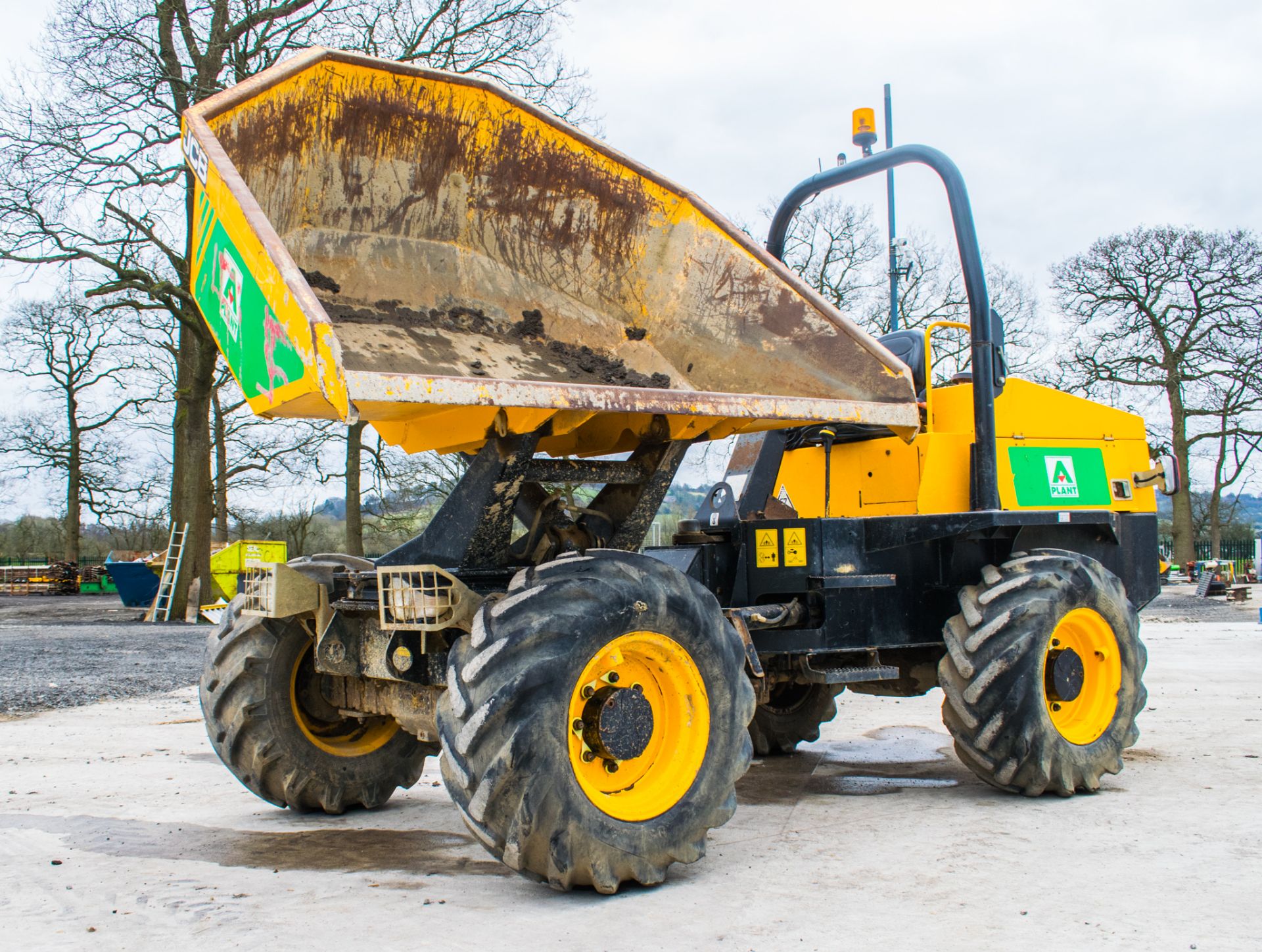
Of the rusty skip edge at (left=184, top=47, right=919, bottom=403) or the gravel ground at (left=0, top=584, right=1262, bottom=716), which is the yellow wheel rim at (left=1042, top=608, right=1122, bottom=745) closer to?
the rusty skip edge at (left=184, top=47, right=919, bottom=403)

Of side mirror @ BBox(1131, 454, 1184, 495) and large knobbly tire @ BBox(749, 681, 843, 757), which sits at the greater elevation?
side mirror @ BBox(1131, 454, 1184, 495)

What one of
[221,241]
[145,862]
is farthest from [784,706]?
[221,241]

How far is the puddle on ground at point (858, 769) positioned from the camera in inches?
228

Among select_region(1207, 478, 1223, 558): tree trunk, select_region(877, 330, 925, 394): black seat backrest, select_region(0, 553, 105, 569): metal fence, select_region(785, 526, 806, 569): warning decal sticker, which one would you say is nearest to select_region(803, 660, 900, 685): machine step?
select_region(785, 526, 806, 569): warning decal sticker

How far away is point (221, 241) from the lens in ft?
14.0

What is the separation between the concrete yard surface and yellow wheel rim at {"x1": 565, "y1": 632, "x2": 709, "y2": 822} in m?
0.32

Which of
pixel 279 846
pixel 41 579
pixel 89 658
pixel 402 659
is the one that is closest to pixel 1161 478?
pixel 402 659

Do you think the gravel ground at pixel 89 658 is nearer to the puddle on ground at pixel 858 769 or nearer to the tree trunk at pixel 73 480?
the puddle on ground at pixel 858 769

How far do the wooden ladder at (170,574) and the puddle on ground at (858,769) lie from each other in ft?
50.9

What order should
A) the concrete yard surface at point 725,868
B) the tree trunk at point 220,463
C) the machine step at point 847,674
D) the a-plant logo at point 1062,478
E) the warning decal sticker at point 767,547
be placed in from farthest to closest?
1. the tree trunk at point 220,463
2. the a-plant logo at point 1062,478
3. the warning decal sticker at point 767,547
4. the machine step at point 847,674
5. the concrete yard surface at point 725,868

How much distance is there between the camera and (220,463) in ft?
92.6

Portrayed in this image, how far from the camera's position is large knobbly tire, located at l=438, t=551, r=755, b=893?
3668 mm

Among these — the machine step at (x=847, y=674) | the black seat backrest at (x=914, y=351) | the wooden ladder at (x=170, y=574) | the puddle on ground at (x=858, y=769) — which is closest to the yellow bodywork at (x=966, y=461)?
the black seat backrest at (x=914, y=351)

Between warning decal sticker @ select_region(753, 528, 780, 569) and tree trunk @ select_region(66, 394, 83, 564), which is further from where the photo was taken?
tree trunk @ select_region(66, 394, 83, 564)
